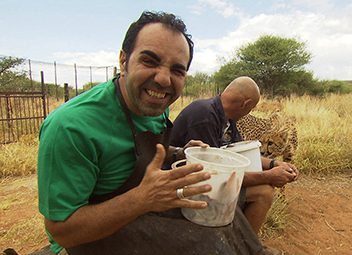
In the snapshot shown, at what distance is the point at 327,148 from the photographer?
5.52 meters

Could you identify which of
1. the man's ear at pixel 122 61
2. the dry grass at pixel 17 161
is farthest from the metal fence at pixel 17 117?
the man's ear at pixel 122 61

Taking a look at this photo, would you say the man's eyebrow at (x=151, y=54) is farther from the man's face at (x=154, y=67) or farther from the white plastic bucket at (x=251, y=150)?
the white plastic bucket at (x=251, y=150)

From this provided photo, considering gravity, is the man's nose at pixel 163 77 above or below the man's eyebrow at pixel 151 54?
below

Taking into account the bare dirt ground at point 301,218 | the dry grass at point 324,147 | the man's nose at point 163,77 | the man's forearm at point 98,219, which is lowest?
the bare dirt ground at point 301,218

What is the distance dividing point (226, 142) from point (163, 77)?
1477mm

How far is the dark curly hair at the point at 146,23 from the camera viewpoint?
5.16ft

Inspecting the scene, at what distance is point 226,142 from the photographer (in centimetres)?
282

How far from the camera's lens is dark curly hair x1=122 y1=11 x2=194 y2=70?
1.57m

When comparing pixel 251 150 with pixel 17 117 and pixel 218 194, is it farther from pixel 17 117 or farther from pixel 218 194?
pixel 17 117

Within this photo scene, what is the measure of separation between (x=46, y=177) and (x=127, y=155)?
1.28 ft

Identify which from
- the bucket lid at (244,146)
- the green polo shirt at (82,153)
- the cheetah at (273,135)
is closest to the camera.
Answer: the green polo shirt at (82,153)

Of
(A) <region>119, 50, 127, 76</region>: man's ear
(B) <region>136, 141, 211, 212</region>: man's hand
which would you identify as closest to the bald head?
(A) <region>119, 50, 127, 76</region>: man's ear

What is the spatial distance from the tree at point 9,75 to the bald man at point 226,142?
17936 millimetres

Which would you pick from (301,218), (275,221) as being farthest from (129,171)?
(301,218)
